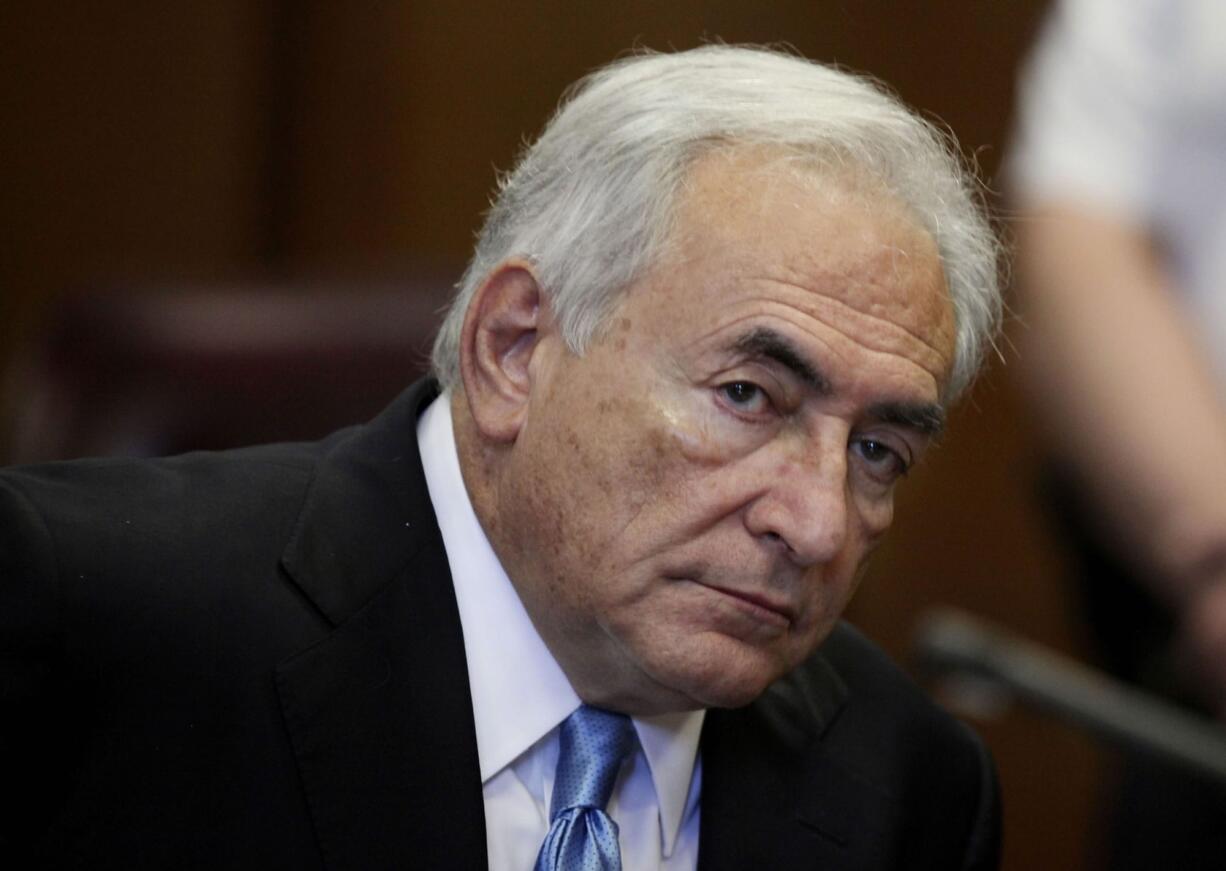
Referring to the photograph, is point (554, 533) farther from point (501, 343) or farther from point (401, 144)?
point (401, 144)

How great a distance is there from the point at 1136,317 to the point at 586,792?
80 cm

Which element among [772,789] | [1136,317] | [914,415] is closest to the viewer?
[914,415]

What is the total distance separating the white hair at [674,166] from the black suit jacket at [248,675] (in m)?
0.26

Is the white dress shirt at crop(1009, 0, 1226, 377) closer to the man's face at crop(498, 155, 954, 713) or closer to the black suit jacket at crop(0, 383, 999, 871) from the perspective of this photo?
the man's face at crop(498, 155, 954, 713)

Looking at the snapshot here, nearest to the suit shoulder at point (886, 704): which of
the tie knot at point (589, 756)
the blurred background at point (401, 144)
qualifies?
the tie knot at point (589, 756)

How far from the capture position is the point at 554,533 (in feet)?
6.11

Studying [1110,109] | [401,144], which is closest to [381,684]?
[1110,109]

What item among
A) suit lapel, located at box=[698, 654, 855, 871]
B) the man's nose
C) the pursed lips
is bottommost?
suit lapel, located at box=[698, 654, 855, 871]

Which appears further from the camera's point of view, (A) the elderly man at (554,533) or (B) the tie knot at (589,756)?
(B) the tie knot at (589,756)

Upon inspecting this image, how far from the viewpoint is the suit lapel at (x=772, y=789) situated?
2.07 metres

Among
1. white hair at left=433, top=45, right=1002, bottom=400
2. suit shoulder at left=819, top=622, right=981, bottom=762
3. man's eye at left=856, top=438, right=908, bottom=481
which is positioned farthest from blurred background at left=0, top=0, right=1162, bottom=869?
man's eye at left=856, top=438, right=908, bottom=481

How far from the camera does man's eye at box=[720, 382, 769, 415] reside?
5.98 ft

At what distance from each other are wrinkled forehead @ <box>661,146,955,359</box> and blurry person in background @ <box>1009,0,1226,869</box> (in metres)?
0.25

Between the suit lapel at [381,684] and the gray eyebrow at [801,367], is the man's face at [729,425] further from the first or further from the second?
the suit lapel at [381,684]
